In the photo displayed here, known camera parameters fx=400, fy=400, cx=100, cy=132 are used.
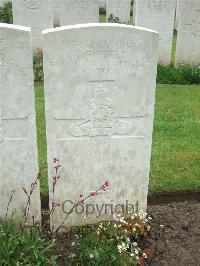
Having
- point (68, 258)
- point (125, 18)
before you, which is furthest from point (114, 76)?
point (125, 18)

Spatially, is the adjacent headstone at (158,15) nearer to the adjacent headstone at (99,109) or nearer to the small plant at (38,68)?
the small plant at (38,68)

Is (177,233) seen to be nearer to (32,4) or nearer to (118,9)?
(32,4)

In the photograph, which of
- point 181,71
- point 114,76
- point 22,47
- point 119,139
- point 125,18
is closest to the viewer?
point 22,47

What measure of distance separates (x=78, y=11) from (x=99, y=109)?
830 cm

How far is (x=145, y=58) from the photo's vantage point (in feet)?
11.3

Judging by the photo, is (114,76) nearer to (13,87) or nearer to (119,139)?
(119,139)

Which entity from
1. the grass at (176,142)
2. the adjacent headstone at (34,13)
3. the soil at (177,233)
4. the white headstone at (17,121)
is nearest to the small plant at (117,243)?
the soil at (177,233)

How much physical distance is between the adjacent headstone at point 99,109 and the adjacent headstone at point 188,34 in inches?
282

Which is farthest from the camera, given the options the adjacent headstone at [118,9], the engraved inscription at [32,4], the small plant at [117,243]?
the adjacent headstone at [118,9]

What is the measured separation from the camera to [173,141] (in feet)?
20.2

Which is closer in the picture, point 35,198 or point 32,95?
point 32,95

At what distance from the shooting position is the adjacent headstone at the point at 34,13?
1077cm

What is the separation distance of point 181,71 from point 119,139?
6424mm

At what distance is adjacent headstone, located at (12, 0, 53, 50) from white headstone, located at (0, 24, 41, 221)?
318 inches
